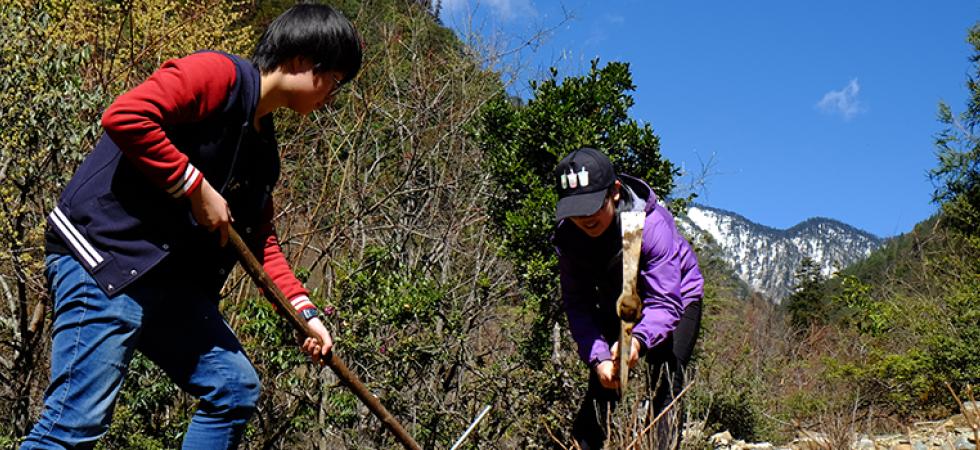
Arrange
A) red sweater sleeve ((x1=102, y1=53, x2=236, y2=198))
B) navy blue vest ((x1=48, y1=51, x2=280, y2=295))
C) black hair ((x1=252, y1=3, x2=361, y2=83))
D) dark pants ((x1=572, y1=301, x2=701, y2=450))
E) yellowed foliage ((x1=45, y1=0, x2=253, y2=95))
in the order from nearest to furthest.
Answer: red sweater sleeve ((x1=102, y1=53, x2=236, y2=198)) < navy blue vest ((x1=48, y1=51, x2=280, y2=295)) < black hair ((x1=252, y1=3, x2=361, y2=83)) < dark pants ((x1=572, y1=301, x2=701, y2=450)) < yellowed foliage ((x1=45, y1=0, x2=253, y2=95))

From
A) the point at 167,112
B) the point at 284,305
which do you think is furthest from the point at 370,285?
the point at 167,112

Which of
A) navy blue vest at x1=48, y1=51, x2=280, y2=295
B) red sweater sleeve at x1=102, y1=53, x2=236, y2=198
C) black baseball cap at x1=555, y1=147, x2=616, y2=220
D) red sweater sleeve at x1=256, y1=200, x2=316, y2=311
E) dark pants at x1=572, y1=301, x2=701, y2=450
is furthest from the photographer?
dark pants at x1=572, y1=301, x2=701, y2=450

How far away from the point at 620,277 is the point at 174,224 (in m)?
1.98

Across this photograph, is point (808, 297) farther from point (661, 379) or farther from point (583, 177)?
point (583, 177)

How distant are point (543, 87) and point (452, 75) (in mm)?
3379

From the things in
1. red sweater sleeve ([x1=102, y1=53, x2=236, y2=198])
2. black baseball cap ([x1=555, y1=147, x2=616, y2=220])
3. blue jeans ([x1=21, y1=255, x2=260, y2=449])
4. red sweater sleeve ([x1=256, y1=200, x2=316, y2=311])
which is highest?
black baseball cap ([x1=555, y1=147, x2=616, y2=220])

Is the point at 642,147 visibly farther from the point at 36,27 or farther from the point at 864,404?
the point at 864,404

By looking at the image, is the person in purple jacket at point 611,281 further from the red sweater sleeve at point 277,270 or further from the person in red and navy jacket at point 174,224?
the person in red and navy jacket at point 174,224

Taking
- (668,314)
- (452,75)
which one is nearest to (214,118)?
(668,314)

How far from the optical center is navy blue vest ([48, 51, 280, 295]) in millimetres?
1918

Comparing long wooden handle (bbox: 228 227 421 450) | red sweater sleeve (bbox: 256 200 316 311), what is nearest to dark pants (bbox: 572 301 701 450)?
long wooden handle (bbox: 228 227 421 450)

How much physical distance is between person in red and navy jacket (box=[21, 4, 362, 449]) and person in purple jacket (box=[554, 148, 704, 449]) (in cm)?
135

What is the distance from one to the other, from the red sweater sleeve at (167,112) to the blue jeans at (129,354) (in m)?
0.30

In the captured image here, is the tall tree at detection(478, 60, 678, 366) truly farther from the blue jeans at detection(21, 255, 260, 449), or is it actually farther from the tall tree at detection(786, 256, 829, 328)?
the tall tree at detection(786, 256, 829, 328)
